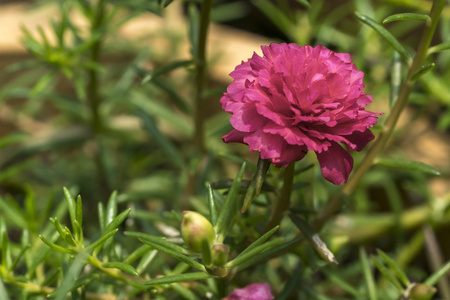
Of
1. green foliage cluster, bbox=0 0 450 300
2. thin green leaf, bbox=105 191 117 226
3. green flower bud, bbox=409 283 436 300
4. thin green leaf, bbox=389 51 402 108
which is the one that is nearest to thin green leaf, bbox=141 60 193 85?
green foliage cluster, bbox=0 0 450 300

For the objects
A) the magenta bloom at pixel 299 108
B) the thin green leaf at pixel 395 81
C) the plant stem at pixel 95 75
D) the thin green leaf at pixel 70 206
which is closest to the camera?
the magenta bloom at pixel 299 108

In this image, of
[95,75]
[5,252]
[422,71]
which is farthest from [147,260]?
[95,75]

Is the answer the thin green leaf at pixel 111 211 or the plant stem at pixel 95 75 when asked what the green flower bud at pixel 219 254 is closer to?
the thin green leaf at pixel 111 211

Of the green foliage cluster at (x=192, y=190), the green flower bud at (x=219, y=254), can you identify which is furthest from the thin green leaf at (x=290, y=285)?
the green flower bud at (x=219, y=254)

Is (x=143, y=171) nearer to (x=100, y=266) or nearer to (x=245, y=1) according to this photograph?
(x=100, y=266)

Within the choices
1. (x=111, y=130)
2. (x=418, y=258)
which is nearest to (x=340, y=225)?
(x=418, y=258)

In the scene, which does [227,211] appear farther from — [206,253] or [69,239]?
[69,239]
